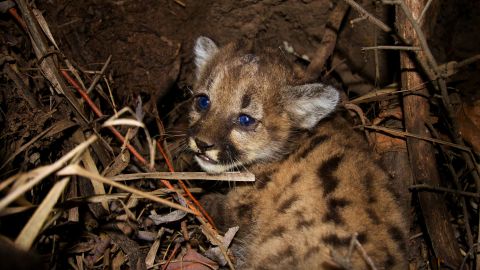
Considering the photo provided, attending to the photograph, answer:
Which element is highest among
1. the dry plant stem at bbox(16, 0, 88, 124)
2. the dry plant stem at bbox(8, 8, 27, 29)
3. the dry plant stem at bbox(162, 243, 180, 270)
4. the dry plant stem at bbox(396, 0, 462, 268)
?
the dry plant stem at bbox(8, 8, 27, 29)

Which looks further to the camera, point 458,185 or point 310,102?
point 310,102

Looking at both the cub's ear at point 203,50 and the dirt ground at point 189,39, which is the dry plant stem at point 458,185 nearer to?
the dirt ground at point 189,39

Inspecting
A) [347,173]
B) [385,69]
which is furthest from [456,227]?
[385,69]

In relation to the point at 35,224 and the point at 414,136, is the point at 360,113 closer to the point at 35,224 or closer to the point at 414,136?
the point at 414,136

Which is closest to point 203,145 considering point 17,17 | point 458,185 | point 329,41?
point 17,17

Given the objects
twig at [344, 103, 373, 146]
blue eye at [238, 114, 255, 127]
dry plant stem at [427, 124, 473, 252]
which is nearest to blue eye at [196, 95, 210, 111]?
blue eye at [238, 114, 255, 127]

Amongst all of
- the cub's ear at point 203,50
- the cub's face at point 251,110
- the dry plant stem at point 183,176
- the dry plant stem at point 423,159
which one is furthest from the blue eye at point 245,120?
the dry plant stem at point 423,159

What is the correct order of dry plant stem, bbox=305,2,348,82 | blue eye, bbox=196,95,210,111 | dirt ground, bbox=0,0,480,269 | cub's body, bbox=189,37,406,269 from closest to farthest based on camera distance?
cub's body, bbox=189,37,406,269, blue eye, bbox=196,95,210,111, dirt ground, bbox=0,0,480,269, dry plant stem, bbox=305,2,348,82

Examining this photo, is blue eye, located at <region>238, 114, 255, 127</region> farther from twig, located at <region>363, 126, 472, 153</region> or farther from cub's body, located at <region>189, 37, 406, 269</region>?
twig, located at <region>363, 126, 472, 153</region>

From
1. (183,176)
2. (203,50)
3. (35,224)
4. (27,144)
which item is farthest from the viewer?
(203,50)
